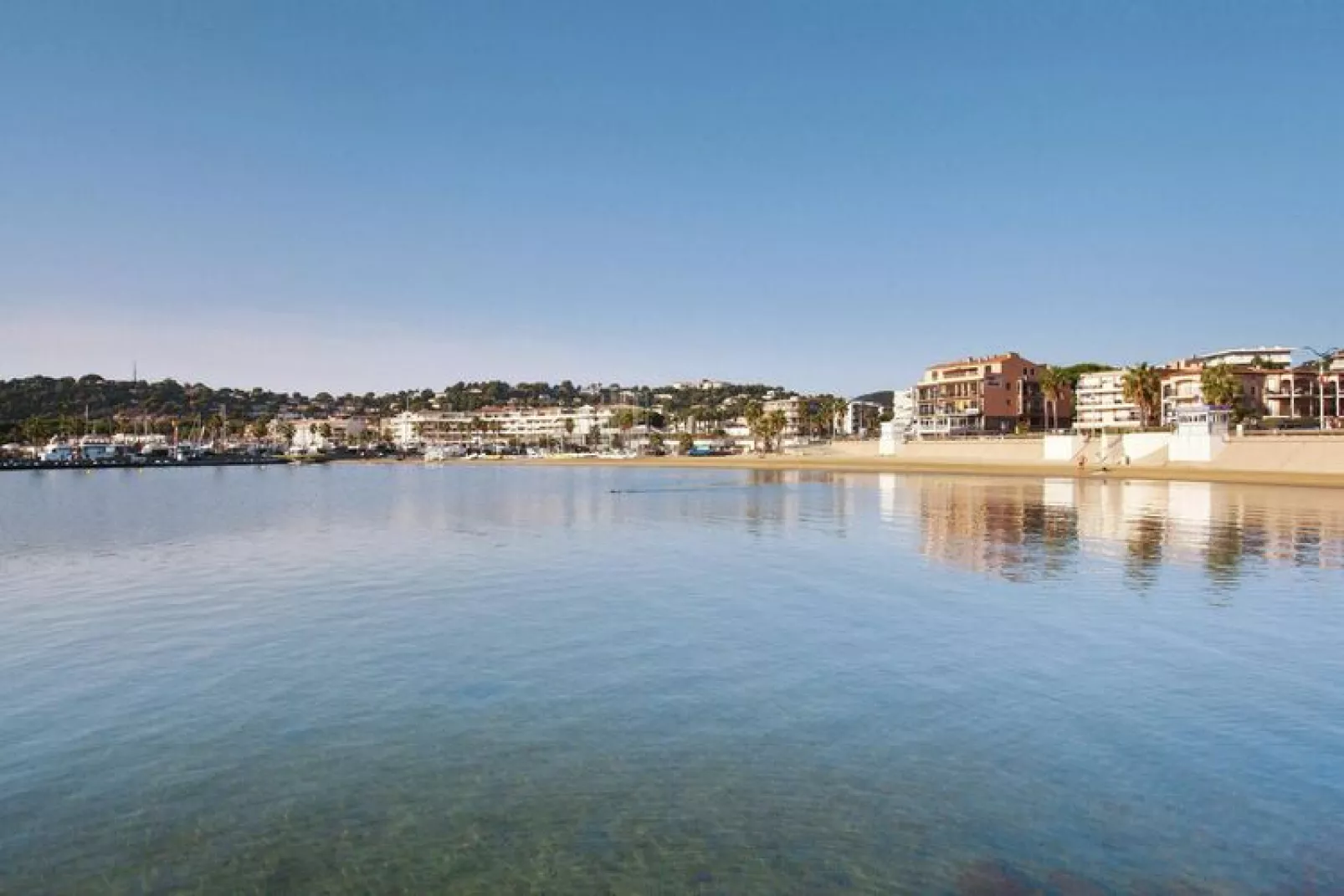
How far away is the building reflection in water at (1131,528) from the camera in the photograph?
28.1m

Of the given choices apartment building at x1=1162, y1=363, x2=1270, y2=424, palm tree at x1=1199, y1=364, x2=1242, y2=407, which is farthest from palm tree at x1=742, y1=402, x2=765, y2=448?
palm tree at x1=1199, y1=364, x2=1242, y2=407

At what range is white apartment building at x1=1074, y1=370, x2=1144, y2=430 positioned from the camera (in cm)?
14500

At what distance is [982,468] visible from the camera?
106 m

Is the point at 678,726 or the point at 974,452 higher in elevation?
the point at 974,452

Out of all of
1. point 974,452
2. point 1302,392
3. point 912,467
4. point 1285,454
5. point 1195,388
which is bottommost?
point 912,467

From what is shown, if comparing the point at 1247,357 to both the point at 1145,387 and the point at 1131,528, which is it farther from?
the point at 1131,528

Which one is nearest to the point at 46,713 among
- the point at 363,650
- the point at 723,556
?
the point at 363,650

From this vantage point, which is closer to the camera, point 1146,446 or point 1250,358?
point 1146,446

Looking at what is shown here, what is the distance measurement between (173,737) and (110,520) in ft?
143

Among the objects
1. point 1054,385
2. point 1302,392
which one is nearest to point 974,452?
point 1054,385

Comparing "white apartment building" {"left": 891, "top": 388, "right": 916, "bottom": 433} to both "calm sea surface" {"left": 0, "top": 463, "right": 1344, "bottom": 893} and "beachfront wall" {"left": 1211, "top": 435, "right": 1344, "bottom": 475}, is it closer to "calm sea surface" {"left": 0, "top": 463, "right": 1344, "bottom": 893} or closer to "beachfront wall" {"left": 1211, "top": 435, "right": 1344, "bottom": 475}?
"beachfront wall" {"left": 1211, "top": 435, "right": 1344, "bottom": 475}

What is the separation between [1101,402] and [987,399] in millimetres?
23993

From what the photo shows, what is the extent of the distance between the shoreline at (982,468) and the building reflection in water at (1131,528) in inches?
233

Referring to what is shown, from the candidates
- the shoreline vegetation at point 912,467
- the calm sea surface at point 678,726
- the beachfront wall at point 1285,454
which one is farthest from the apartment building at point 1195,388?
the calm sea surface at point 678,726
